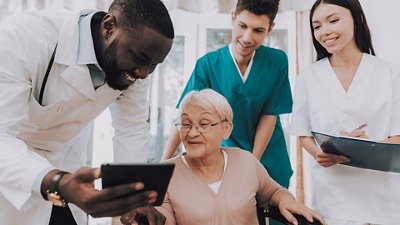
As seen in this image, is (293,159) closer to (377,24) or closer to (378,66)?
(377,24)

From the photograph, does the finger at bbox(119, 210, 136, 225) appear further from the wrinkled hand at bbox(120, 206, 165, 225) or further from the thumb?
the thumb

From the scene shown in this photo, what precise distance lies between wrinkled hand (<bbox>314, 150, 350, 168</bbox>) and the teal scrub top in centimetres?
37

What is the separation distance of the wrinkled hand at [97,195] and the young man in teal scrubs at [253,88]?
0.88 metres

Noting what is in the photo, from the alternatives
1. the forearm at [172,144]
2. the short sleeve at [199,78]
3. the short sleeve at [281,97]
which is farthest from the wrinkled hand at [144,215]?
the short sleeve at [281,97]

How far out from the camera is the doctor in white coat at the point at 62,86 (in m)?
0.79

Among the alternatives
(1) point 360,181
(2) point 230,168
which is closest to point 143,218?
(2) point 230,168

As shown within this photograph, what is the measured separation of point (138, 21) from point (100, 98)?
334 mm

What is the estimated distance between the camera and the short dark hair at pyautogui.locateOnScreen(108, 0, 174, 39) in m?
1.03

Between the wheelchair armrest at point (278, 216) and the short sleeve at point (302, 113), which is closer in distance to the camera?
the wheelchair armrest at point (278, 216)

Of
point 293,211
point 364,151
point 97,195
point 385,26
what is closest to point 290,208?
point 293,211

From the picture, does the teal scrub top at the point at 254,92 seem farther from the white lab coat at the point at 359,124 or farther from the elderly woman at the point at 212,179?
the white lab coat at the point at 359,124

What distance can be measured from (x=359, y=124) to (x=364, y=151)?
18cm

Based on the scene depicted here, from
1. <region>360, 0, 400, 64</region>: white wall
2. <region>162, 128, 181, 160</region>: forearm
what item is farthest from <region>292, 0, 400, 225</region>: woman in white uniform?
<region>360, 0, 400, 64</region>: white wall

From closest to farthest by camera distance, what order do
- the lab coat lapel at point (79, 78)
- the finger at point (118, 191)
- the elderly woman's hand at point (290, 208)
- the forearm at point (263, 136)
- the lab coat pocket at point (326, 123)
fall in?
the finger at point (118, 191) → the lab coat lapel at point (79, 78) → the elderly woman's hand at point (290, 208) → the lab coat pocket at point (326, 123) → the forearm at point (263, 136)
